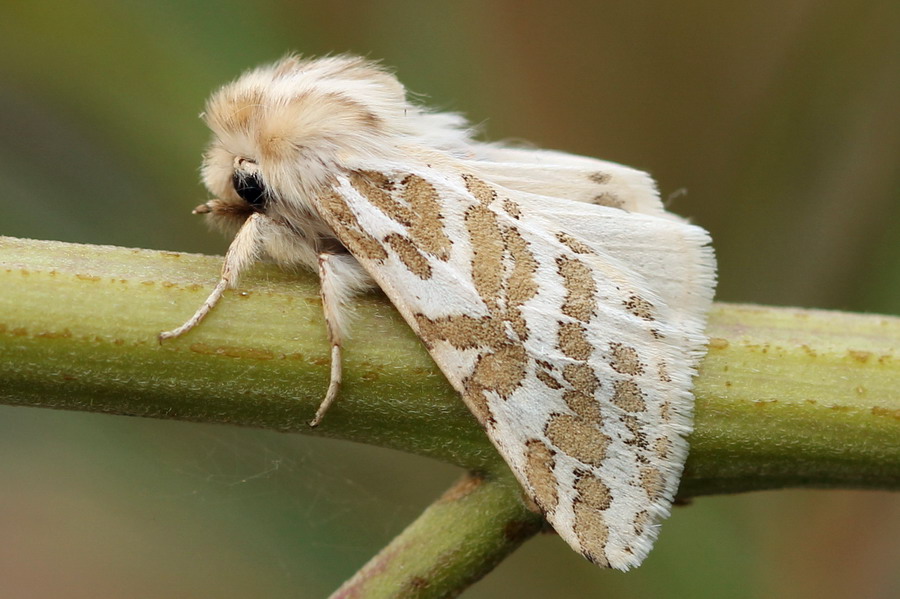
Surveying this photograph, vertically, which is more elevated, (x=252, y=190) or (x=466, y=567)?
(x=252, y=190)

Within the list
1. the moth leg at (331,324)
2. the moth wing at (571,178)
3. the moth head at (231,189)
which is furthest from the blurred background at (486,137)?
the moth leg at (331,324)

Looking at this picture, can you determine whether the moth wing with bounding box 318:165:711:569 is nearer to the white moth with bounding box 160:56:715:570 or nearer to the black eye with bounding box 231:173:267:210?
the white moth with bounding box 160:56:715:570

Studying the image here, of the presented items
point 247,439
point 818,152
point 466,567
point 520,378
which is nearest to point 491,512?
point 466,567

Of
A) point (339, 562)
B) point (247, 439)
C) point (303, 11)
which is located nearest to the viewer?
point (339, 562)

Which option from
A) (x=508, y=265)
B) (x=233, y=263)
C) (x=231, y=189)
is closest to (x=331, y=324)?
(x=233, y=263)

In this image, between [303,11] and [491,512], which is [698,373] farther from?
[303,11]

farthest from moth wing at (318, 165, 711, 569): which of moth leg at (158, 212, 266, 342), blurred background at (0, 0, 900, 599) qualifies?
blurred background at (0, 0, 900, 599)
